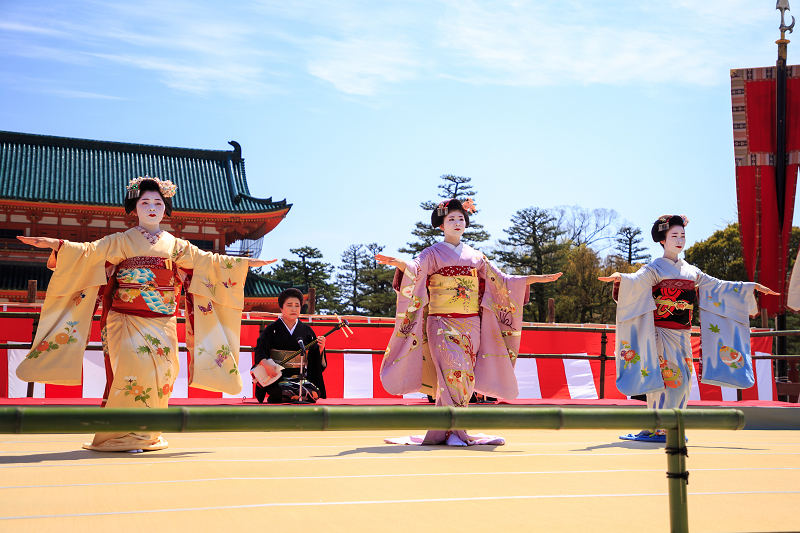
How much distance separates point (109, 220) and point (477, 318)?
18.9 m

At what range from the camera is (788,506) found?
306 cm

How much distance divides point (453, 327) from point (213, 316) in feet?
5.42

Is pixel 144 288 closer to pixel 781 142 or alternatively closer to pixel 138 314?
pixel 138 314

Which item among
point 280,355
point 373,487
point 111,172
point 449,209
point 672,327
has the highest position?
point 111,172

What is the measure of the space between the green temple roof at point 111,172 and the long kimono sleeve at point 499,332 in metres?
17.4

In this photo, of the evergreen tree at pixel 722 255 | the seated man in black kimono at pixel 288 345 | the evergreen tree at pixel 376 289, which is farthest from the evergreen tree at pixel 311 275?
the seated man in black kimono at pixel 288 345

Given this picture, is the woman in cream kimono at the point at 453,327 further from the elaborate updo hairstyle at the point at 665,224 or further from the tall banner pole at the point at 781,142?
the tall banner pole at the point at 781,142

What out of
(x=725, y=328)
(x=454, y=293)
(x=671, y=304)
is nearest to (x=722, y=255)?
(x=725, y=328)

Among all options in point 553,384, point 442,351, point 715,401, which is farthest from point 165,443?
point 715,401

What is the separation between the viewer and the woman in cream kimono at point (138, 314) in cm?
441

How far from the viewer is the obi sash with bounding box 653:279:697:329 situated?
229 inches

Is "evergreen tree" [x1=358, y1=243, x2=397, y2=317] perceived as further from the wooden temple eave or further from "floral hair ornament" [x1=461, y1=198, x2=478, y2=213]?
"floral hair ornament" [x1=461, y1=198, x2=478, y2=213]

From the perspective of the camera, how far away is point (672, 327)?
5809 mm

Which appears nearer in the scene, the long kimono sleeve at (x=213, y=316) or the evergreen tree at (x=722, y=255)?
the long kimono sleeve at (x=213, y=316)
